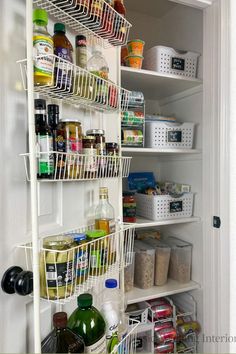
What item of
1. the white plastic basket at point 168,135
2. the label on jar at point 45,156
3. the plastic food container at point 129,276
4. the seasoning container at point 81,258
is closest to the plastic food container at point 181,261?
the plastic food container at point 129,276

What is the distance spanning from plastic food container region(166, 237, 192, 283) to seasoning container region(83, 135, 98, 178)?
3.39 feet

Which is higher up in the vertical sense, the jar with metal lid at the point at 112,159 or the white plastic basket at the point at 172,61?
the white plastic basket at the point at 172,61

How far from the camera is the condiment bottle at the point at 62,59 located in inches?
31.4

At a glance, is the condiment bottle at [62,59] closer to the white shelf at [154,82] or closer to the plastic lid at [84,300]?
the white shelf at [154,82]

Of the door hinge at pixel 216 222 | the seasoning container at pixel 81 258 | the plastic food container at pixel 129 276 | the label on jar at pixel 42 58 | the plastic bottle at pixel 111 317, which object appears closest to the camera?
the label on jar at pixel 42 58

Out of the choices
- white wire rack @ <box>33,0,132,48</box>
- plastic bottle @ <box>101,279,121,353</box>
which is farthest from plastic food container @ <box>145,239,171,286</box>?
white wire rack @ <box>33,0,132,48</box>

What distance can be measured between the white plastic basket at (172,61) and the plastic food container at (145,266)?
3.53 feet

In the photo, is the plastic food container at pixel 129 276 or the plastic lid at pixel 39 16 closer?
the plastic lid at pixel 39 16

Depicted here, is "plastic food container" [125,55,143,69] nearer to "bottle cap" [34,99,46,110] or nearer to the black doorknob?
"bottle cap" [34,99,46,110]

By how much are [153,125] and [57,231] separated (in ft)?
2.95

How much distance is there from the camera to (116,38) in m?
1.06

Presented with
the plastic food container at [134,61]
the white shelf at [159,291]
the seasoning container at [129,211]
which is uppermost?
the plastic food container at [134,61]

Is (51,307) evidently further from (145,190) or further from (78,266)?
(145,190)

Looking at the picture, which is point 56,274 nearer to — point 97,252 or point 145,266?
point 97,252
